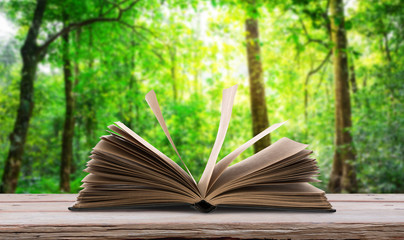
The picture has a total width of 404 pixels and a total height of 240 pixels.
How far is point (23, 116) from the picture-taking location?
5172mm

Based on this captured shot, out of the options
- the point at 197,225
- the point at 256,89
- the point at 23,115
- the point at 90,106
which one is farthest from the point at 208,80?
the point at 197,225

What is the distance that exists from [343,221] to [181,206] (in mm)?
425

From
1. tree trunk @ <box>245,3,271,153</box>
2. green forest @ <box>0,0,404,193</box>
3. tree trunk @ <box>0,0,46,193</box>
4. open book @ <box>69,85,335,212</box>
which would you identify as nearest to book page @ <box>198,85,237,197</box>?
open book @ <box>69,85,335,212</box>

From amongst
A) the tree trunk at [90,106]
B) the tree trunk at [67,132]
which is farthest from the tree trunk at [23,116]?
the tree trunk at [90,106]

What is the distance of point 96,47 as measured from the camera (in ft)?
23.5

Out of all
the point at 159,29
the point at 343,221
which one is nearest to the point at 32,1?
the point at 159,29

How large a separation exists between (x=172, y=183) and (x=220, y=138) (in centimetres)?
19

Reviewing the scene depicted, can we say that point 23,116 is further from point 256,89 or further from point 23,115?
point 256,89

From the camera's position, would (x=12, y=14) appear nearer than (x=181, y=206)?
No

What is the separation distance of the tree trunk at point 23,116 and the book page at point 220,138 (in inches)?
193

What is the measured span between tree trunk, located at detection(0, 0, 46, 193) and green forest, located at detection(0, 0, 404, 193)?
0.05 ft

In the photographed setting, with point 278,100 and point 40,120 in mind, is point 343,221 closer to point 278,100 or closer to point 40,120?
point 278,100

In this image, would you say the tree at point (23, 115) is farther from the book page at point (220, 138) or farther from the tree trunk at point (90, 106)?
the book page at point (220, 138)

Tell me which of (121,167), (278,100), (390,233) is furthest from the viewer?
(278,100)
